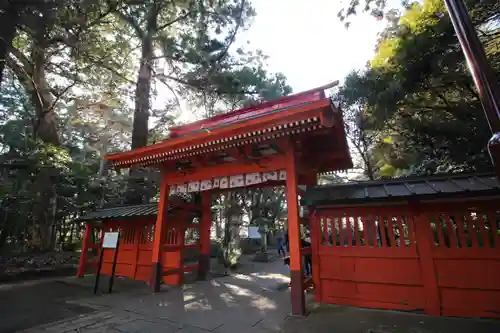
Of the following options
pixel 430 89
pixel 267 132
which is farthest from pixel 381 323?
pixel 430 89

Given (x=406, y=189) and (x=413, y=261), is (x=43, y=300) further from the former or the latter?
(x=406, y=189)

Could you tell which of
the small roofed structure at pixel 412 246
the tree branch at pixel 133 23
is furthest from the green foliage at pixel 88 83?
the small roofed structure at pixel 412 246

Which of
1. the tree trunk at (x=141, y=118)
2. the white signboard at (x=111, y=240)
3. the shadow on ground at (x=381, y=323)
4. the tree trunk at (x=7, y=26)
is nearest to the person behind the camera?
the shadow on ground at (x=381, y=323)

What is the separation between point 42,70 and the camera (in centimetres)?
1052

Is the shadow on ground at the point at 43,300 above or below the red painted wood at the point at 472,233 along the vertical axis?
below

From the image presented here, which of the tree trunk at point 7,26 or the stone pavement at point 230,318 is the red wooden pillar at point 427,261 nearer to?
the stone pavement at point 230,318

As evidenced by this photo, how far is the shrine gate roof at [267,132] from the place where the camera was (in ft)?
14.7

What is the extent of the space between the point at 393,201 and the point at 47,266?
1176 cm

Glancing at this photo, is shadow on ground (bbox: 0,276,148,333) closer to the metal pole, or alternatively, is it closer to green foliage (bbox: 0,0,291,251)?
green foliage (bbox: 0,0,291,251)

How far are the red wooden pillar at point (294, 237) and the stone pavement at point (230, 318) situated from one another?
312 millimetres

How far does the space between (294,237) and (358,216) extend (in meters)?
1.51

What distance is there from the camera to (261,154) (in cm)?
588

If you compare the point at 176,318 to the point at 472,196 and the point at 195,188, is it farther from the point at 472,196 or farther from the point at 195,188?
the point at 472,196

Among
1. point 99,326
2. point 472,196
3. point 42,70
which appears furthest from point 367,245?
point 42,70
